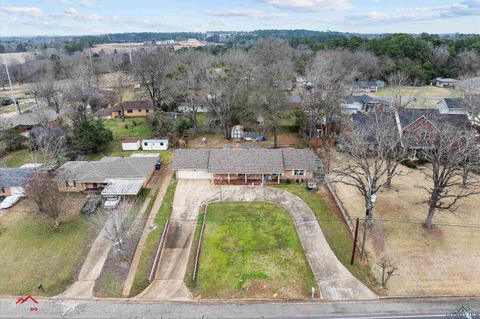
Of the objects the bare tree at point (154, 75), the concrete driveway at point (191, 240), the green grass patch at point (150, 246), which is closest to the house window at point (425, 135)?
the concrete driveway at point (191, 240)

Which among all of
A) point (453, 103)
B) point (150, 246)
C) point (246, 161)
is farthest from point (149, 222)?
point (453, 103)

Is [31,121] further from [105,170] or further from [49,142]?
[105,170]

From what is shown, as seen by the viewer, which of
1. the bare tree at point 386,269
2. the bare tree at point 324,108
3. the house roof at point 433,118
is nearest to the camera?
the bare tree at point 386,269

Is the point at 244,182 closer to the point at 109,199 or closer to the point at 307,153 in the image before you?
the point at 307,153

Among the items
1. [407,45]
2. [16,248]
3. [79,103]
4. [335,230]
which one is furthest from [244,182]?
[407,45]

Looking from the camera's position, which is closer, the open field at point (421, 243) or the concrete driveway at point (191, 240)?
the concrete driveway at point (191, 240)

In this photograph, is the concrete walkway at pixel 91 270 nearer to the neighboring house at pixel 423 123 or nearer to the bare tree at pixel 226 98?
the bare tree at pixel 226 98

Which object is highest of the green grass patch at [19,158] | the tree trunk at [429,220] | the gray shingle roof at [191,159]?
the gray shingle roof at [191,159]
